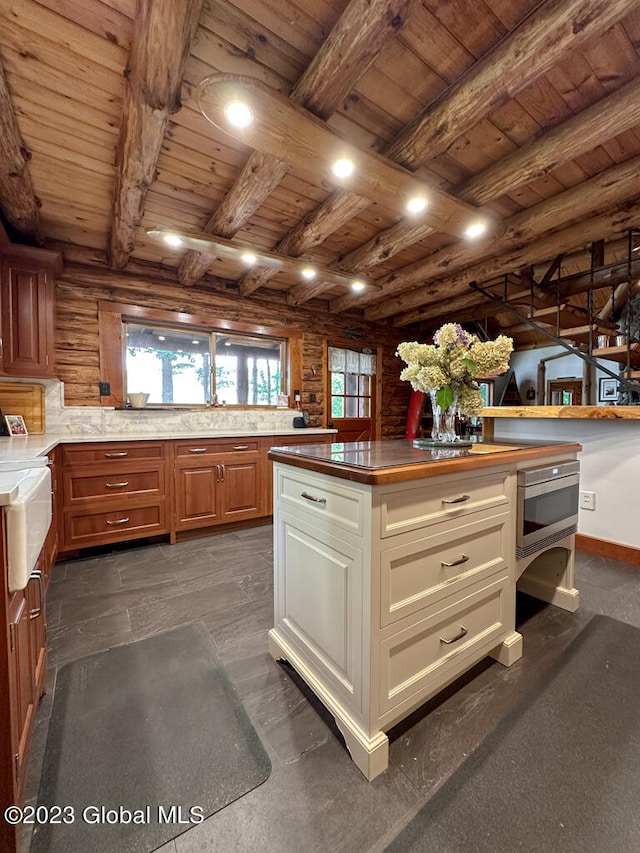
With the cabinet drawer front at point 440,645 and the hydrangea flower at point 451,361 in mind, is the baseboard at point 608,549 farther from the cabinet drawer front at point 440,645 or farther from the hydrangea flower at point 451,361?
the hydrangea flower at point 451,361

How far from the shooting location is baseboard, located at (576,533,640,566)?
2.49m

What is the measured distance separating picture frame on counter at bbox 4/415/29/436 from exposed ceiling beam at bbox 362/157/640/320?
355 cm

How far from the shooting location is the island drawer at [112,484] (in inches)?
102

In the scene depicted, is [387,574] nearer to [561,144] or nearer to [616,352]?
[561,144]

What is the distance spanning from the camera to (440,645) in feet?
4.15

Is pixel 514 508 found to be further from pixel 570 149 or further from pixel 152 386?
pixel 152 386

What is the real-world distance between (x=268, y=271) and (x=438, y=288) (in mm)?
1931

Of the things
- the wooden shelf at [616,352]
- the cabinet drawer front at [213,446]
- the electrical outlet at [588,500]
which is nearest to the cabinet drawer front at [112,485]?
the cabinet drawer front at [213,446]

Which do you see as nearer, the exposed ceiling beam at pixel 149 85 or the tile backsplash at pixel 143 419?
the exposed ceiling beam at pixel 149 85

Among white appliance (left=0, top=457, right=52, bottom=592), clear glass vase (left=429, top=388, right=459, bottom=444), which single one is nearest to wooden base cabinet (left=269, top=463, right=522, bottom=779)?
clear glass vase (left=429, top=388, right=459, bottom=444)

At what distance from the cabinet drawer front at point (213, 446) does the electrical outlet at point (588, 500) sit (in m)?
2.79

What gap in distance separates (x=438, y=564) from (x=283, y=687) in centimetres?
85

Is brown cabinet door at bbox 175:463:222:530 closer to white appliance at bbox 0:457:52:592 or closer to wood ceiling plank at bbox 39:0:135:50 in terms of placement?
white appliance at bbox 0:457:52:592

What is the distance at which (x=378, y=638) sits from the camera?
42.1 inches
